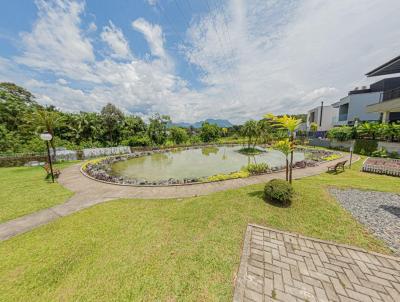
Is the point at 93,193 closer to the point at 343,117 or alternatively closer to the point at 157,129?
the point at 157,129

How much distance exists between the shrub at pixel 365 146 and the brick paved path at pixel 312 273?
18.2 metres

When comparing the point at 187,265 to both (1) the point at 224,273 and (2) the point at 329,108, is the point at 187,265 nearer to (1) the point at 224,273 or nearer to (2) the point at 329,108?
(1) the point at 224,273

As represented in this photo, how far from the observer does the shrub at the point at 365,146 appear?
50.4ft

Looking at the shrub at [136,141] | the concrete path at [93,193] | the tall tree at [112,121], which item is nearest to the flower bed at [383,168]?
the concrete path at [93,193]

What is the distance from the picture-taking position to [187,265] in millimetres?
3305

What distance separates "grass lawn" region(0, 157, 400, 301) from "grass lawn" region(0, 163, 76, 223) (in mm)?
2103

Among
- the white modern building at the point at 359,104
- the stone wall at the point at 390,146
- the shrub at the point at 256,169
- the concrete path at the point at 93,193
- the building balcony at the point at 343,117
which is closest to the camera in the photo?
the concrete path at the point at 93,193

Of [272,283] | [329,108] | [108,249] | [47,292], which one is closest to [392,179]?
[272,283]

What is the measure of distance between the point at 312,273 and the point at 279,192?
2725mm

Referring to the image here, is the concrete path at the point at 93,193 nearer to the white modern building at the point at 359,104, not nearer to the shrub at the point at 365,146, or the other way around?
the shrub at the point at 365,146

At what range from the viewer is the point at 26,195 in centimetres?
727

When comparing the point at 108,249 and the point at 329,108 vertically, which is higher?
the point at 329,108

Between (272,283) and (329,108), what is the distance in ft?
156

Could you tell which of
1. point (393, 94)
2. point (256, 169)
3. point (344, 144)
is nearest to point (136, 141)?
point (256, 169)
